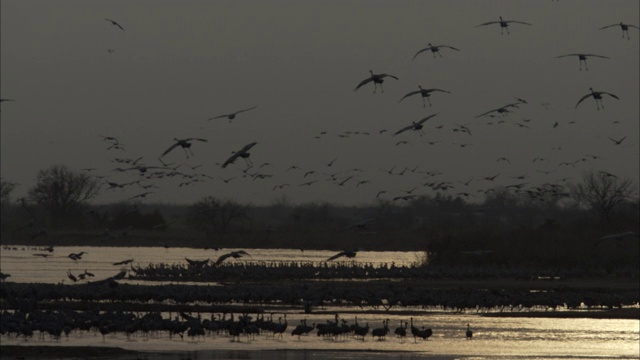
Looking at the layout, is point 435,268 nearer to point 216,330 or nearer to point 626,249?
point 626,249

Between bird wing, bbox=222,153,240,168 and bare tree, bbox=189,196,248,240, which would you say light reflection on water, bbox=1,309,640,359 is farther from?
bare tree, bbox=189,196,248,240

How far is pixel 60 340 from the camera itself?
116ft

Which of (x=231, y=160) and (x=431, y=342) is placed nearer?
(x=231, y=160)

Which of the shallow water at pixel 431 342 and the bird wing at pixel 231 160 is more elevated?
the bird wing at pixel 231 160

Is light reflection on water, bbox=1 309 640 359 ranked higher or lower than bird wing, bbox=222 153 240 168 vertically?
lower

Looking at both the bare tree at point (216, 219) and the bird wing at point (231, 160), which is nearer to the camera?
the bird wing at point (231, 160)

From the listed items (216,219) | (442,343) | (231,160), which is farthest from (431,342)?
(216,219)

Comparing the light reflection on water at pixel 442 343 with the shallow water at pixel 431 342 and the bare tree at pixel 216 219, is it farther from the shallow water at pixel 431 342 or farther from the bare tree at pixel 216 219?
the bare tree at pixel 216 219

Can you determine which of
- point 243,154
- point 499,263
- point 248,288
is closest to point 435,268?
point 499,263

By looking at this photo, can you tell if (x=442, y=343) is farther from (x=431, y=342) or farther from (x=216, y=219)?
(x=216, y=219)

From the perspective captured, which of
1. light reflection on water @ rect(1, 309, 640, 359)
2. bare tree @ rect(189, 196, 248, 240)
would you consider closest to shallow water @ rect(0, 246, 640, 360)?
light reflection on water @ rect(1, 309, 640, 359)

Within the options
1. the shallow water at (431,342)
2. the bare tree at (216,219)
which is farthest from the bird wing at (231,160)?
the bare tree at (216,219)

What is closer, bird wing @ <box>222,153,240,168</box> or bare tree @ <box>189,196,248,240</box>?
bird wing @ <box>222,153,240,168</box>

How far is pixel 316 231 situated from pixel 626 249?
67.2m
